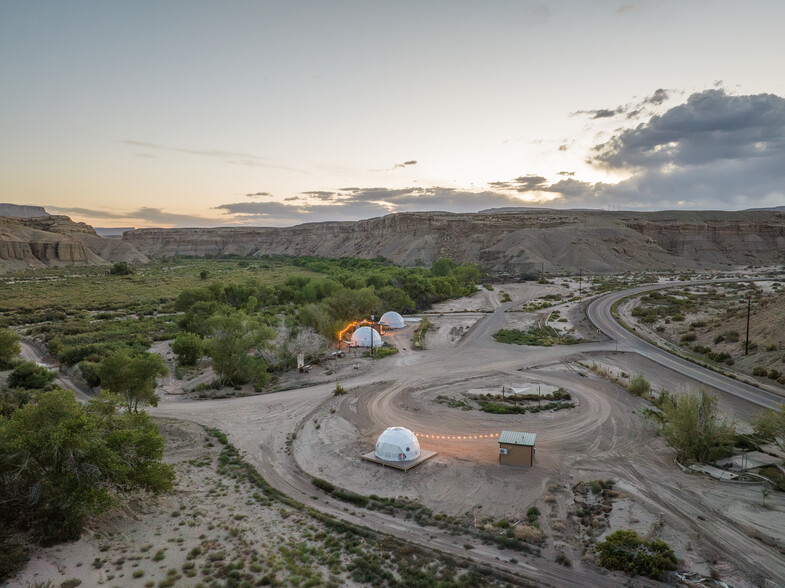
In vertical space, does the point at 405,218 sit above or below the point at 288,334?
above

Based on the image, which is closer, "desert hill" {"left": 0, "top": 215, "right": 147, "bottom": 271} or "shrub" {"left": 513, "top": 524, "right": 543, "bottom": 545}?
"shrub" {"left": 513, "top": 524, "right": 543, "bottom": 545}

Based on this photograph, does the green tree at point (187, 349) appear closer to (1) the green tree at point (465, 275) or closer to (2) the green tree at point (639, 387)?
(2) the green tree at point (639, 387)

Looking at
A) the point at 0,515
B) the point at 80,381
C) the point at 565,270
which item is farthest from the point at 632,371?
the point at 565,270

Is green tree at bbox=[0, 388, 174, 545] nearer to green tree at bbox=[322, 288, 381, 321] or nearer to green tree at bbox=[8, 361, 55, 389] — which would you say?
green tree at bbox=[8, 361, 55, 389]

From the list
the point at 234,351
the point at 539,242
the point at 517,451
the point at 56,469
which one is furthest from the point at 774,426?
the point at 539,242

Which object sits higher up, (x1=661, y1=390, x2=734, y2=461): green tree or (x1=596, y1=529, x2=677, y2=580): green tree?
(x1=661, y1=390, x2=734, y2=461): green tree

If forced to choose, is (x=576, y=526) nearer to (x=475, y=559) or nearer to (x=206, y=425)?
(x=475, y=559)

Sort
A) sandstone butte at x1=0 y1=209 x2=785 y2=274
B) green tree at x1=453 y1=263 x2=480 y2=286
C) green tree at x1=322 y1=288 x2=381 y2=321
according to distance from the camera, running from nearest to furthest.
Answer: green tree at x1=322 y1=288 x2=381 y2=321, green tree at x1=453 y1=263 x2=480 y2=286, sandstone butte at x1=0 y1=209 x2=785 y2=274

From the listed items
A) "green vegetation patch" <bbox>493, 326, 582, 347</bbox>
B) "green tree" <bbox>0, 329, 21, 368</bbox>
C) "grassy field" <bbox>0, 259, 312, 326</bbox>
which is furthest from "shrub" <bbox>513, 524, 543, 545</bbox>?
"grassy field" <bbox>0, 259, 312, 326</bbox>
